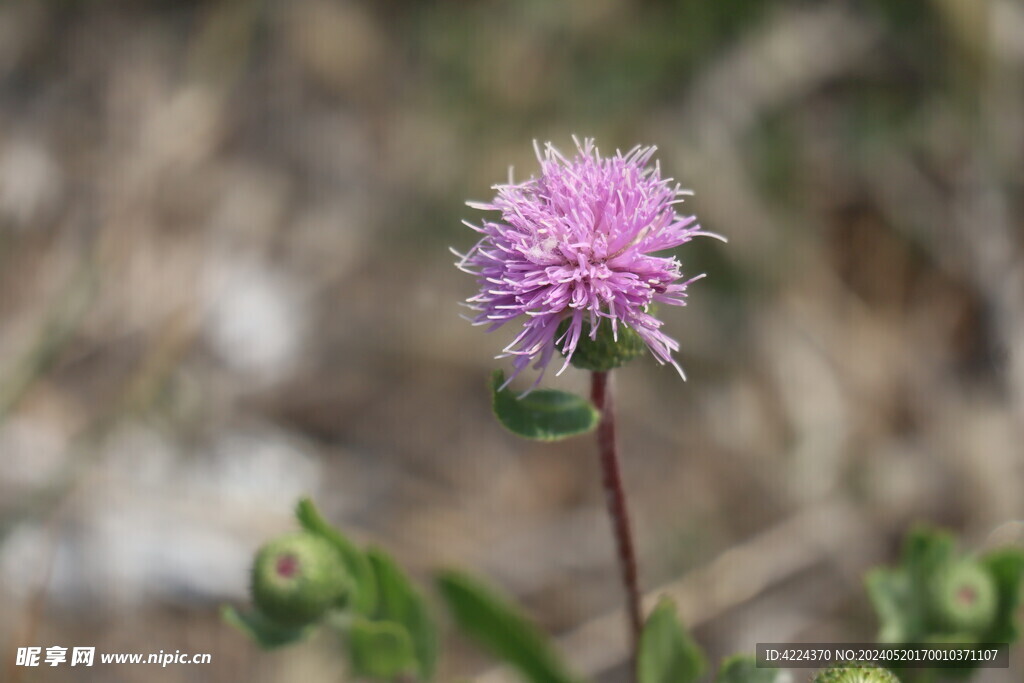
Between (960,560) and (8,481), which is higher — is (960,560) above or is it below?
below

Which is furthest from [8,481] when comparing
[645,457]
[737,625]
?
[737,625]

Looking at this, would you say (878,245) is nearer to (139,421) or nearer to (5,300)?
(139,421)

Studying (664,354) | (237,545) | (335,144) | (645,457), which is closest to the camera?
(664,354)

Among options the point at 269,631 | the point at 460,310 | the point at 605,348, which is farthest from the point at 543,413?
the point at 460,310
